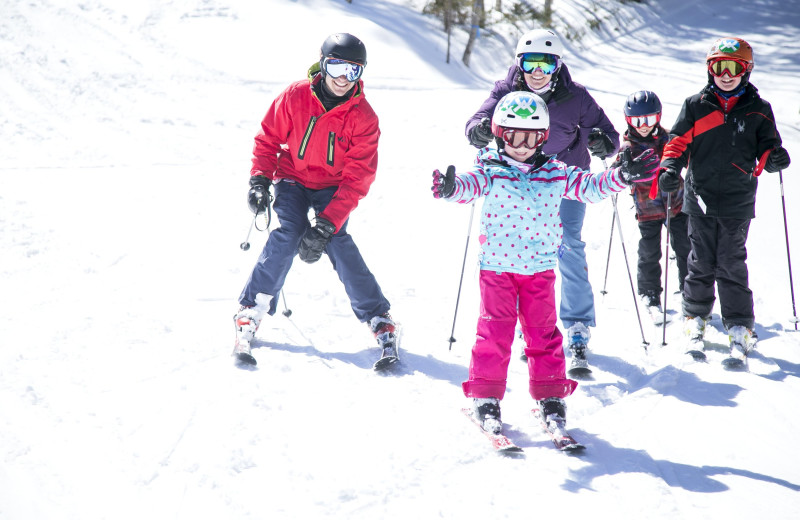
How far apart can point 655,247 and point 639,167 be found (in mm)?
2323

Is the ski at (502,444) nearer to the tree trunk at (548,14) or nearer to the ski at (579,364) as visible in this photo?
the ski at (579,364)

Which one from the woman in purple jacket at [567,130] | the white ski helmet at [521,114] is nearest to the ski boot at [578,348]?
the woman in purple jacket at [567,130]

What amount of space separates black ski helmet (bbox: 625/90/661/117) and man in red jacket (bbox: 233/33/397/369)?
2.22m

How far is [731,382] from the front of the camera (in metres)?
4.41

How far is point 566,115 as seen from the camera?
15.3 ft

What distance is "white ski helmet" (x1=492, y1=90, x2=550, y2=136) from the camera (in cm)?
384

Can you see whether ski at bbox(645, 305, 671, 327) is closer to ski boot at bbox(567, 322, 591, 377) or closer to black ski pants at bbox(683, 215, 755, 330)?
black ski pants at bbox(683, 215, 755, 330)

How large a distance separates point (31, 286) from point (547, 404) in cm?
393

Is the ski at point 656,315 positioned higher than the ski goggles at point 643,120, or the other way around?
the ski goggles at point 643,120

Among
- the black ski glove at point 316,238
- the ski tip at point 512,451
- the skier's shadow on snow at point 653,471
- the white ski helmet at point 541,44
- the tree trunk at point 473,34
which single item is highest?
the tree trunk at point 473,34

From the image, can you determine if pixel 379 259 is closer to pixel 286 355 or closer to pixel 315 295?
pixel 315 295

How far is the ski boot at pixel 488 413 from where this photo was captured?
3.73 metres

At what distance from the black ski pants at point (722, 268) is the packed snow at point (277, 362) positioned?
326 mm

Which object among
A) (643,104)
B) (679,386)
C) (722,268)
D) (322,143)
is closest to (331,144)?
(322,143)
